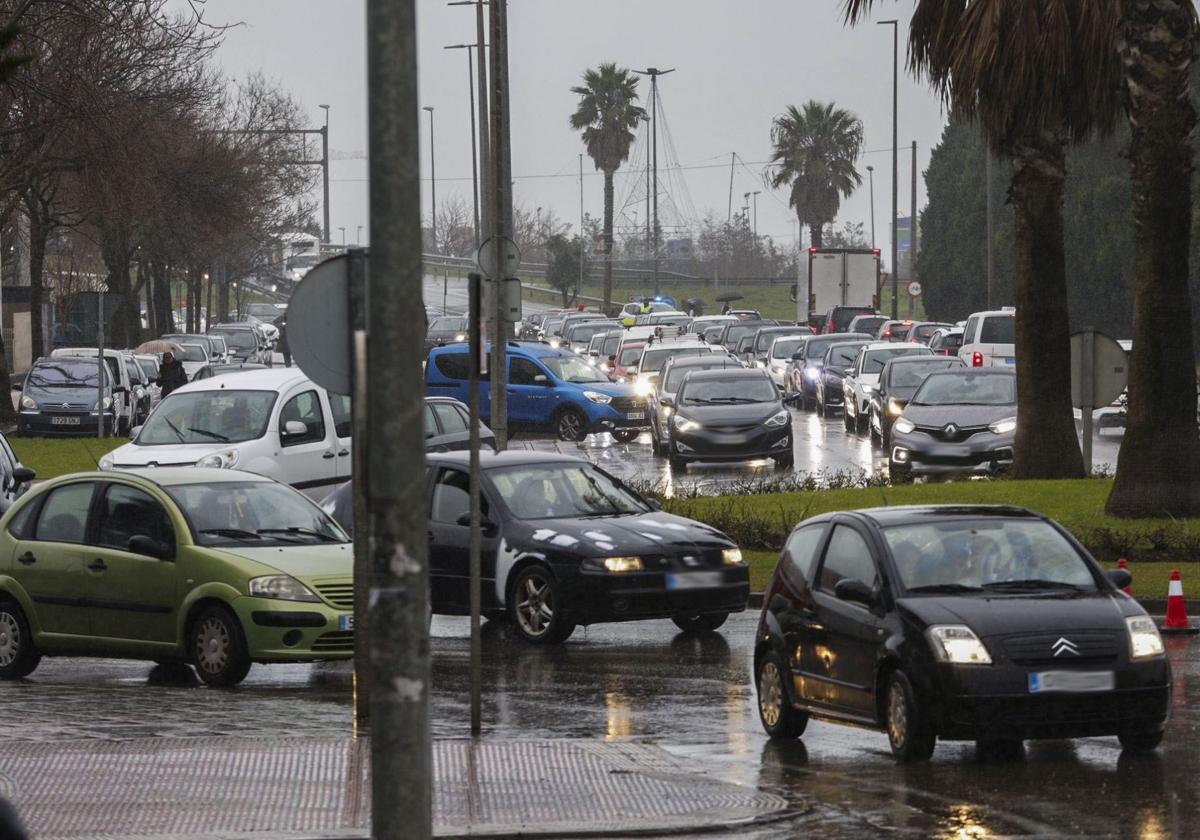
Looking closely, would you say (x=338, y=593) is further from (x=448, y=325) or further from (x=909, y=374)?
(x=448, y=325)

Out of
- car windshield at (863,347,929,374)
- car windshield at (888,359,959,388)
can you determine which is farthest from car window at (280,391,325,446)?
car windshield at (863,347,929,374)

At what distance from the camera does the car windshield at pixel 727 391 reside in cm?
3494

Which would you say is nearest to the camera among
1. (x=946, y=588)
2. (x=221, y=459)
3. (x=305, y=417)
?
(x=946, y=588)

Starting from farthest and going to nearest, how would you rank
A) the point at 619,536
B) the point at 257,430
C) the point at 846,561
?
the point at 257,430, the point at 619,536, the point at 846,561

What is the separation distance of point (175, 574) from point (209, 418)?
10.5 metres

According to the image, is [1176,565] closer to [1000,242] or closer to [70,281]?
[1000,242]

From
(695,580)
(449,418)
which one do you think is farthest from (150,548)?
(449,418)

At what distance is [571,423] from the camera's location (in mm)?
39969

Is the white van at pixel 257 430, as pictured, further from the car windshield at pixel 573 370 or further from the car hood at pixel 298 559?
the car windshield at pixel 573 370

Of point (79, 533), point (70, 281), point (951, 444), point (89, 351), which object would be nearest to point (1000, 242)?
point (70, 281)

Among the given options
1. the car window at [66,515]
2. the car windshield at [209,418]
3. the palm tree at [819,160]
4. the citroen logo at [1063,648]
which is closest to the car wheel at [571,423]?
the car windshield at [209,418]

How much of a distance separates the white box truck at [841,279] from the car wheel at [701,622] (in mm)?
56382

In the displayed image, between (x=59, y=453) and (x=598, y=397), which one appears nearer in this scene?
(x=59, y=453)

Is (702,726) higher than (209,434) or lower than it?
lower
